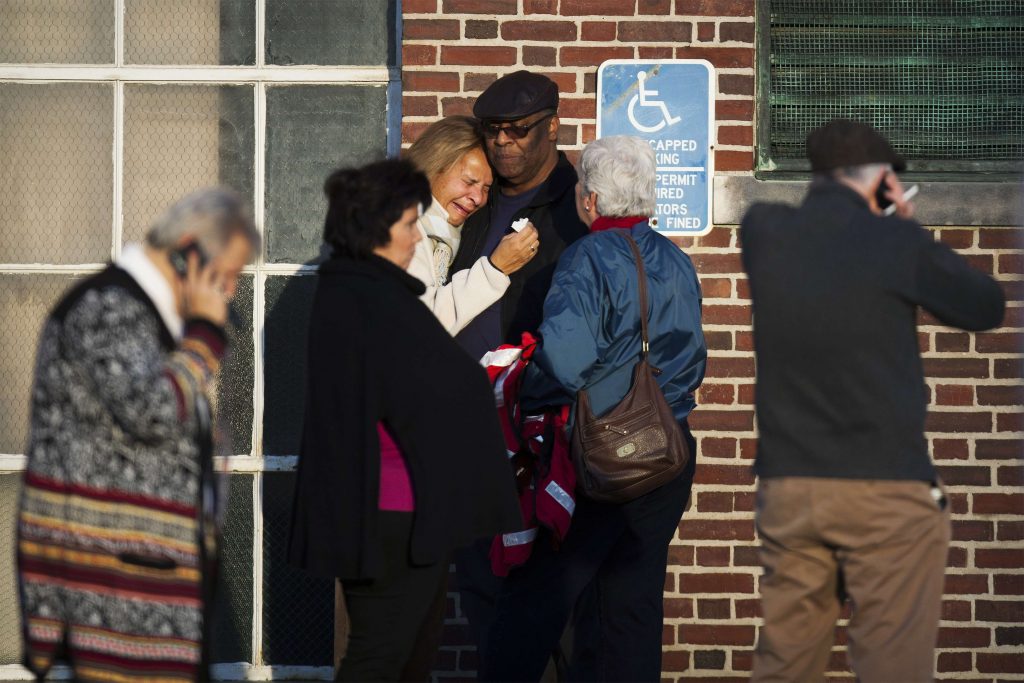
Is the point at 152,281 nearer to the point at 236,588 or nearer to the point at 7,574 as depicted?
the point at 236,588

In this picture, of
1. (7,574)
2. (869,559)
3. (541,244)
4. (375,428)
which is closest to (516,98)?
(541,244)

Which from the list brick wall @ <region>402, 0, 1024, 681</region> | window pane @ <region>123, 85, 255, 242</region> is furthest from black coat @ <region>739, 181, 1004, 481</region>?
window pane @ <region>123, 85, 255, 242</region>

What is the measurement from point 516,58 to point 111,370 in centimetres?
262

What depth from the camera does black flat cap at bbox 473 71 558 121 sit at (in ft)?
15.1

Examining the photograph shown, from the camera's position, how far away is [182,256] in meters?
2.96

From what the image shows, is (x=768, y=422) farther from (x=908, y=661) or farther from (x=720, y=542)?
(x=720, y=542)

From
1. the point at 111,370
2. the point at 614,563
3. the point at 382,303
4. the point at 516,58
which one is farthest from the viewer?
the point at 516,58

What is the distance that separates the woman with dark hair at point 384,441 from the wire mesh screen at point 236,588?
183cm

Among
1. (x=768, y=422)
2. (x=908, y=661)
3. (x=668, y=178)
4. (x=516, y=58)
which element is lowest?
(x=908, y=661)

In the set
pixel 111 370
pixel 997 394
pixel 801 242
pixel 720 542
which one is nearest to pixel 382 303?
pixel 111 370

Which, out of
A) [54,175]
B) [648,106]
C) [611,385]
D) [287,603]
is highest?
[648,106]

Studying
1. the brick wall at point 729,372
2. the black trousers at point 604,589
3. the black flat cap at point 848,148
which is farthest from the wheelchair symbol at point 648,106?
the black flat cap at point 848,148

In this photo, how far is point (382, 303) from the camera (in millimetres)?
3518

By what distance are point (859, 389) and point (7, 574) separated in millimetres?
3714
